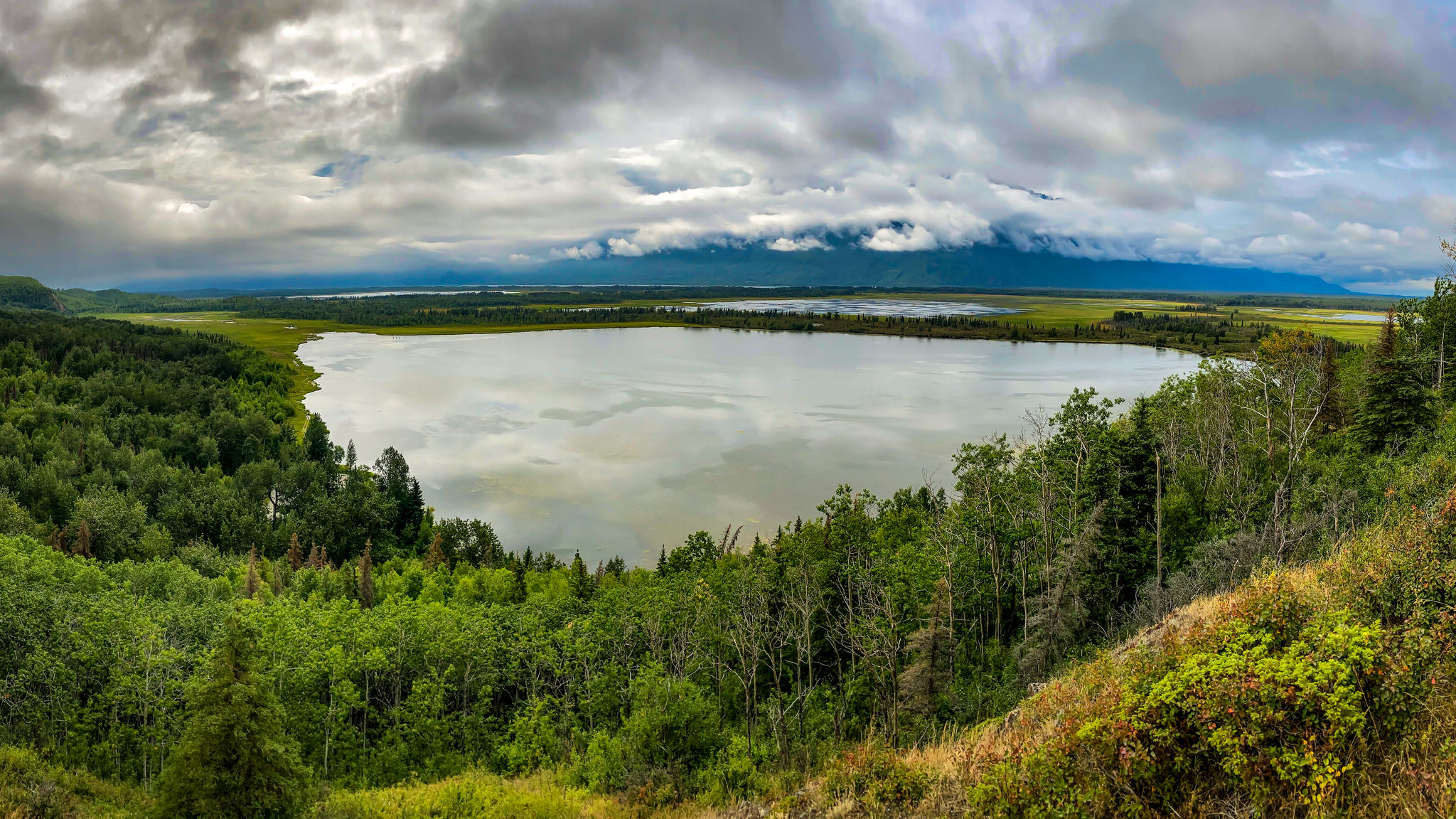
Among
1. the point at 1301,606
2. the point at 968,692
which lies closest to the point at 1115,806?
the point at 1301,606

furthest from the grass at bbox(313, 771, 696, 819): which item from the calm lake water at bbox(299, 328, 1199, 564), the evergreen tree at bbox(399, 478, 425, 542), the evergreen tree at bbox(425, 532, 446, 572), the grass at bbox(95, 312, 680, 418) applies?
the grass at bbox(95, 312, 680, 418)

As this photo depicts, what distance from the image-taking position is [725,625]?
25.9 meters

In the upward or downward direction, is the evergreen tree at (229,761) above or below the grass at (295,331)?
below

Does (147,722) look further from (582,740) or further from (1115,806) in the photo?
(1115,806)

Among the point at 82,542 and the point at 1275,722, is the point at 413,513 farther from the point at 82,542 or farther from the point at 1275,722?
the point at 1275,722

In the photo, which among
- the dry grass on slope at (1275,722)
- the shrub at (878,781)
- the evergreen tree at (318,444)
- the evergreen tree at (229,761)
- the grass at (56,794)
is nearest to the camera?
the dry grass on slope at (1275,722)

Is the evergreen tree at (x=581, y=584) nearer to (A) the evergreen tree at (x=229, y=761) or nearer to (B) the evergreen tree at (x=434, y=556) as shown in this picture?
(B) the evergreen tree at (x=434, y=556)

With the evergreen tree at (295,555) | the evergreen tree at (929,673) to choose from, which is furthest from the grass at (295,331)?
the evergreen tree at (929,673)

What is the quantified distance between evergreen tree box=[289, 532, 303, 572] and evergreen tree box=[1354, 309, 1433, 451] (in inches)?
2480

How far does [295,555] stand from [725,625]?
41007mm

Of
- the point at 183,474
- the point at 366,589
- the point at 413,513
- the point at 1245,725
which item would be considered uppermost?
the point at 1245,725

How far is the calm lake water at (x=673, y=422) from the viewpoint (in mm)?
47438

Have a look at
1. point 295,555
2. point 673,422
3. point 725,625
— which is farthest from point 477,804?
point 673,422

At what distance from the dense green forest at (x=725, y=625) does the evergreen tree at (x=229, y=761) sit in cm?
6
